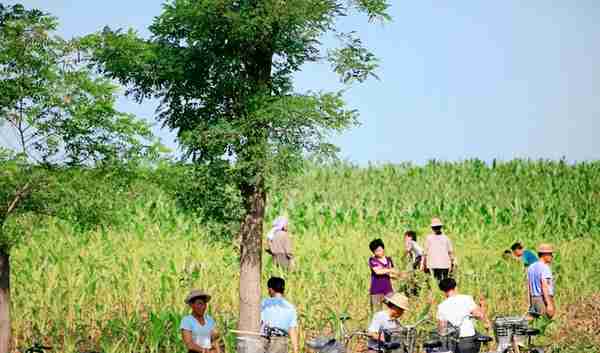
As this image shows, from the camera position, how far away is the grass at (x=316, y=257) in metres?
18.6

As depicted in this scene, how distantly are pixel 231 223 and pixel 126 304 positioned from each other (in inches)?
204

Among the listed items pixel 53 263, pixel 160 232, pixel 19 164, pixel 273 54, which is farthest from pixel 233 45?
pixel 160 232

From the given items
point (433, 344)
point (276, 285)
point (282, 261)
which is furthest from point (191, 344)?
point (282, 261)

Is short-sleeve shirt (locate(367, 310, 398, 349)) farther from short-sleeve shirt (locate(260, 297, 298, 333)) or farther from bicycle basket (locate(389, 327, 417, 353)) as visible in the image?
short-sleeve shirt (locate(260, 297, 298, 333))

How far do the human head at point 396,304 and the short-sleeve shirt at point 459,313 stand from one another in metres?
1.03

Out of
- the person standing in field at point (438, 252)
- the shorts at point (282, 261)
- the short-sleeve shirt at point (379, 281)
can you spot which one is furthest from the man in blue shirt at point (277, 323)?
the shorts at point (282, 261)

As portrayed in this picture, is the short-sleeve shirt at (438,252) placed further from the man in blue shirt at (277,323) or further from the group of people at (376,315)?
the man in blue shirt at (277,323)

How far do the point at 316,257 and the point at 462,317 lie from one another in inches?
656

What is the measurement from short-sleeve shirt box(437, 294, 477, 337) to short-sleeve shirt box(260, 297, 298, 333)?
6.28 ft

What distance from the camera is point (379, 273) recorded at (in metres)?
18.1

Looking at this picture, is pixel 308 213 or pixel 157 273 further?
pixel 308 213

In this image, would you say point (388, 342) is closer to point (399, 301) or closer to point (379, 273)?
point (399, 301)

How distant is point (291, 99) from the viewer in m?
15.2

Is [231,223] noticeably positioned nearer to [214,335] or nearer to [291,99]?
[291,99]
